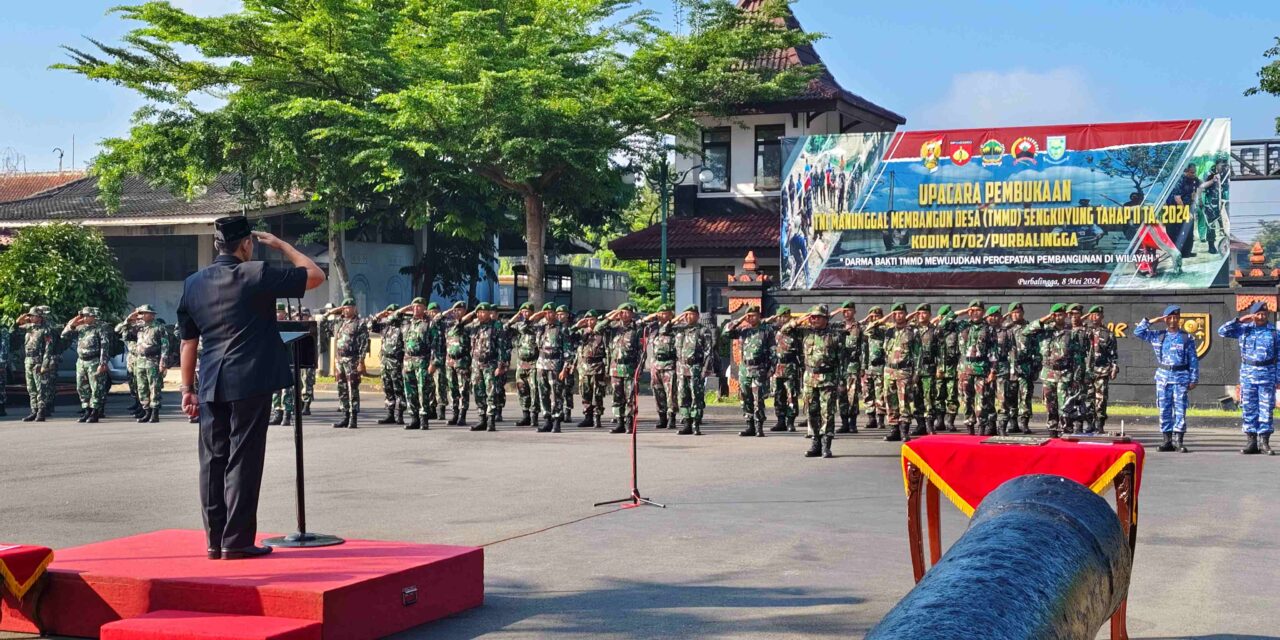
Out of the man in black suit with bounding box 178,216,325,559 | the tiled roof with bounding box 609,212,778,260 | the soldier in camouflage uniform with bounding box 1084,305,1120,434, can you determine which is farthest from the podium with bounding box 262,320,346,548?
the tiled roof with bounding box 609,212,778,260

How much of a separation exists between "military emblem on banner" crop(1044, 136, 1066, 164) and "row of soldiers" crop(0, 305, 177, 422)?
1482 cm

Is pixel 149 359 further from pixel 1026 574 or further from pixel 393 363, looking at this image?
pixel 1026 574

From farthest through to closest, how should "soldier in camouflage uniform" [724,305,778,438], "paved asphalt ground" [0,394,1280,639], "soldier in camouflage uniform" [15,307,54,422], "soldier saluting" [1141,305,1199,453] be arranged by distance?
"soldier in camouflage uniform" [15,307,54,422]
"soldier in camouflage uniform" [724,305,778,438]
"soldier saluting" [1141,305,1199,453]
"paved asphalt ground" [0,394,1280,639]

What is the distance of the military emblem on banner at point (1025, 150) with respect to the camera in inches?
902

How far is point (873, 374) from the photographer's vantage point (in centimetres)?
1881

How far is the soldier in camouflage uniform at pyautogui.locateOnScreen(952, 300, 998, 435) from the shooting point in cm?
1808

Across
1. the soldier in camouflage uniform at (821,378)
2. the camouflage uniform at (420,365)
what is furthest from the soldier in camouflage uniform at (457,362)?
the soldier in camouflage uniform at (821,378)

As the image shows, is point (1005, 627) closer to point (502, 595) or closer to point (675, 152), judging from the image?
point (502, 595)

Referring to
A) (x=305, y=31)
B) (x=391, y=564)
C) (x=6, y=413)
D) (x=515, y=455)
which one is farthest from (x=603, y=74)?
(x=391, y=564)

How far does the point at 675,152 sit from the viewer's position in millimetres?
31891

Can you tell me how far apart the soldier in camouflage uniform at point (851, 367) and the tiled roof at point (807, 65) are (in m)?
12.6

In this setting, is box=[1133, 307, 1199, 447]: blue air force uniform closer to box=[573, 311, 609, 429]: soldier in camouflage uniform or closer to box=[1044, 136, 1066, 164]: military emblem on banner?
box=[1044, 136, 1066, 164]: military emblem on banner

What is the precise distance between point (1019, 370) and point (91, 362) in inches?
537

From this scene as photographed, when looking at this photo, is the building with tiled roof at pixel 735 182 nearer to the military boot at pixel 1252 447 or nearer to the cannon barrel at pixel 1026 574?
the military boot at pixel 1252 447
